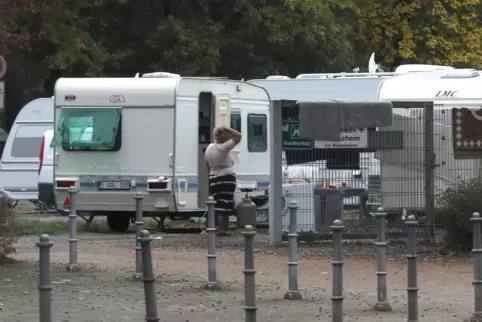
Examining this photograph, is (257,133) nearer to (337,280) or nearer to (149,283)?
(337,280)

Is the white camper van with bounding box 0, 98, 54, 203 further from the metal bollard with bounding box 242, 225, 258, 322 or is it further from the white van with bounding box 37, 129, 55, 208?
the metal bollard with bounding box 242, 225, 258, 322

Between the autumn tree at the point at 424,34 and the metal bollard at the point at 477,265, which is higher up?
the autumn tree at the point at 424,34

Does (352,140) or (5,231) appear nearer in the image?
(5,231)

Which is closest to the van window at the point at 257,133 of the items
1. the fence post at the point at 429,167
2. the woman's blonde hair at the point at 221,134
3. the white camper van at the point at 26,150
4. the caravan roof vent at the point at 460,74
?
the woman's blonde hair at the point at 221,134

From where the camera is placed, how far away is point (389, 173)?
58.5 ft

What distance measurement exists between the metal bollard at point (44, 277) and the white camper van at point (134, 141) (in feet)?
41.3

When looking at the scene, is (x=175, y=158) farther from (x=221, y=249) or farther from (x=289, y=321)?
(x=289, y=321)

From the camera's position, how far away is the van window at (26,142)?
28344mm

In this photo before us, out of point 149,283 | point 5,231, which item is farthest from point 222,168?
point 149,283

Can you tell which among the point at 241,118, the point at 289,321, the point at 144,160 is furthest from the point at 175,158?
the point at 289,321

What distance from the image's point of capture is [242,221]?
20.3 meters

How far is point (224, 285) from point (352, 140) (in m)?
4.80

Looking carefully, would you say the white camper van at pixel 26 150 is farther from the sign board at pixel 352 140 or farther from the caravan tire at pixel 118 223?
the sign board at pixel 352 140

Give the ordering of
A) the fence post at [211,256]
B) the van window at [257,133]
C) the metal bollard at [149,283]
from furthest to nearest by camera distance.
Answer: the van window at [257,133] → the fence post at [211,256] → the metal bollard at [149,283]
